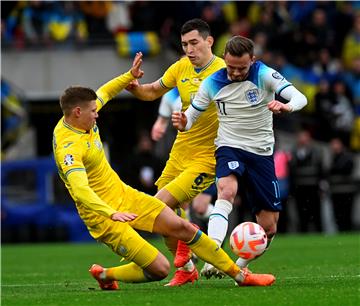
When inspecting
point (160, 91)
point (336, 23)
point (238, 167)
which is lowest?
point (238, 167)

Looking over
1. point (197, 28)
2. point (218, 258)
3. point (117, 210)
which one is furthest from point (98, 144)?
point (197, 28)

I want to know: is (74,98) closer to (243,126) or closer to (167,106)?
(243,126)

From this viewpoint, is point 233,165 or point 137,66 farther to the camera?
point 137,66

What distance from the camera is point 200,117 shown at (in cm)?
1254

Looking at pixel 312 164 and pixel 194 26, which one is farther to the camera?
pixel 312 164

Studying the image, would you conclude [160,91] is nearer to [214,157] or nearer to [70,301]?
[214,157]

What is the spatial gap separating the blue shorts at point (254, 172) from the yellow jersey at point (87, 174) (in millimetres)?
1173

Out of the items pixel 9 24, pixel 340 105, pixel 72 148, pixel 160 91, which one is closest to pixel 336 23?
pixel 340 105

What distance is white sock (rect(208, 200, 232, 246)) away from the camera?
37.6 ft

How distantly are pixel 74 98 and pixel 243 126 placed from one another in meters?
1.88

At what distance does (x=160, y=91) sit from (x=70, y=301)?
11.4 ft

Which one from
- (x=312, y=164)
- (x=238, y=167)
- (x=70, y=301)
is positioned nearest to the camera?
(x=70, y=301)

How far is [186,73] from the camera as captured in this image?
12.7m

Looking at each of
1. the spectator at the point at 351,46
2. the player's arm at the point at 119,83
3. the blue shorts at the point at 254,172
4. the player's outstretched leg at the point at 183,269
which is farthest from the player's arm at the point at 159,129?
the spectator at the point at 351,46
